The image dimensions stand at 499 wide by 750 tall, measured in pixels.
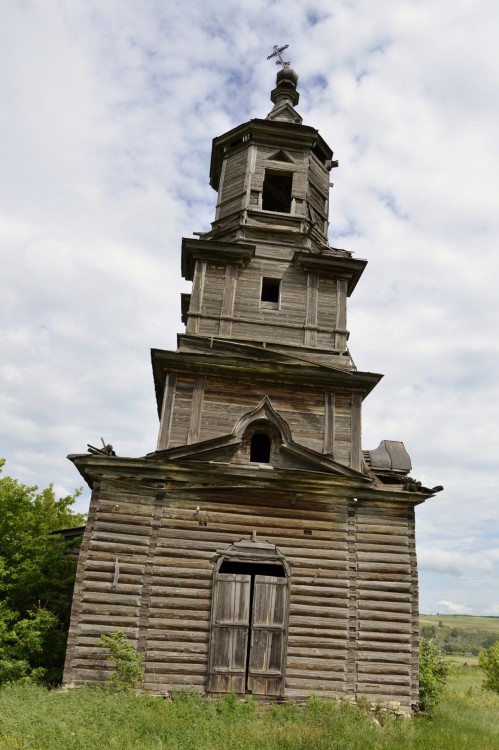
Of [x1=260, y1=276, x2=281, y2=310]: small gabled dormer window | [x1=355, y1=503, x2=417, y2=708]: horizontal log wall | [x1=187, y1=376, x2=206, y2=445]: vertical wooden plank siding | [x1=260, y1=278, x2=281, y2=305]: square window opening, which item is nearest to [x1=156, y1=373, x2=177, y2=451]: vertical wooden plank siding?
[x1=187, y1=376, x2=206, y2=445]: vertical wooden plank siding

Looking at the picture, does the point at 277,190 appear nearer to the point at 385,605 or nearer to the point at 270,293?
the point at 270,293

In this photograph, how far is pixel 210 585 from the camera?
41.5 feet

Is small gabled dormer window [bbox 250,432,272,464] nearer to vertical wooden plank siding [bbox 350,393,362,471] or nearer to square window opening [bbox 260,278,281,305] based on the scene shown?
vertical wooden plank siding [bbox 350,393,362,471]

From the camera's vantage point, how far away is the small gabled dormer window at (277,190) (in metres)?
18.7

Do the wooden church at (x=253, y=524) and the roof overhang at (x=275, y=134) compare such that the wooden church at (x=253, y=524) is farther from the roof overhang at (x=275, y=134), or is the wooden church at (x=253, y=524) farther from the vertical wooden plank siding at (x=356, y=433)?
the roof overhang at (x=275, y=134)

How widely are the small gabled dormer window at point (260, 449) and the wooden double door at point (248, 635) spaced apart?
325cm

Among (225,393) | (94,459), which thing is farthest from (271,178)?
(94,459)

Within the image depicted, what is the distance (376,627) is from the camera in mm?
12797

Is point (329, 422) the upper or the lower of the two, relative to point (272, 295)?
lower

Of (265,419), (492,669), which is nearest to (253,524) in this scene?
(265,419)

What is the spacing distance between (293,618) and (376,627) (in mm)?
1970

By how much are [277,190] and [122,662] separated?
1534 centimetres

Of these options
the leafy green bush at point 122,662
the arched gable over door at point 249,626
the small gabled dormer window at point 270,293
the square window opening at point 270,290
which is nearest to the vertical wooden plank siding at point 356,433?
the arched gable over door at point 249,626

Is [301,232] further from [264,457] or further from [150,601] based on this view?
[150,601]
